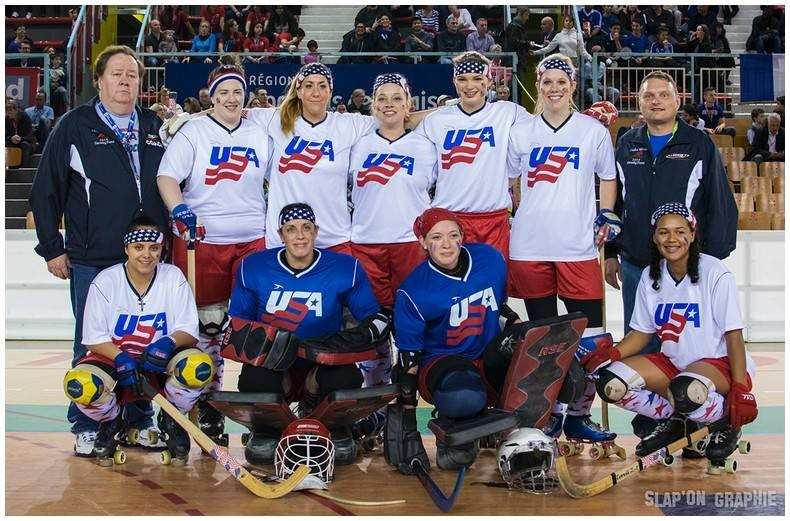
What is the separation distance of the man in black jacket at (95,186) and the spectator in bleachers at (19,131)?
6746mm

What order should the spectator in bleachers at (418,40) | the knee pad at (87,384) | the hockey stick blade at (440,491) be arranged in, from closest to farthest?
the hockey stick blade at (440,491)
the knee pad at (87,384)
the spectator in bleachers at (418,40)

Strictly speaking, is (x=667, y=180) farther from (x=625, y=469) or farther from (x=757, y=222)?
(x=757, y=222)

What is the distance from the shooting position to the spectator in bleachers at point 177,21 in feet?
42.6

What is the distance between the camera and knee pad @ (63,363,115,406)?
4.10 m

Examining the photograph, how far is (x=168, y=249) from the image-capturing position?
487cm

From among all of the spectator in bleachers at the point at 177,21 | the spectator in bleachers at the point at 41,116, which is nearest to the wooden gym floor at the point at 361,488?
the spectator in bleachers at the point at 41,116

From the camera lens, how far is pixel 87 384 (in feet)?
13.5

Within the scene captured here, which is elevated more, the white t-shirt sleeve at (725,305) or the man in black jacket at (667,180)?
the man in black jacket at (667,180)

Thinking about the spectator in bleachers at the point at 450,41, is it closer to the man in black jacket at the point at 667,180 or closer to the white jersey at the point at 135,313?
→ the man in black jacket at the point at 667,180

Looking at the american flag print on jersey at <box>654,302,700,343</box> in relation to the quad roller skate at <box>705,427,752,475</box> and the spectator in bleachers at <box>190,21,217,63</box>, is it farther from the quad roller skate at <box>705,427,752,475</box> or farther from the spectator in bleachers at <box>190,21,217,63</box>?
the spectator in bleachers at <box>190,21,217,63</box>

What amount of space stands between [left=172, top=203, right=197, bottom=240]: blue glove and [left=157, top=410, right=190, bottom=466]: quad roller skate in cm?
77

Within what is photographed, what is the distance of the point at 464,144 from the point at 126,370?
174 cm

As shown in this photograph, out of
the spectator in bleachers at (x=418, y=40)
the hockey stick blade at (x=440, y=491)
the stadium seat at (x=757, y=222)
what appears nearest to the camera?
the hockey stick blade at (x=440, y=491)

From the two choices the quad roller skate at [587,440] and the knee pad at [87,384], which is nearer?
the knee pad at [87,384]
